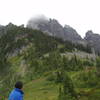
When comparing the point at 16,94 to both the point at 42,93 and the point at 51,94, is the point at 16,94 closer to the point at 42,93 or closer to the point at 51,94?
the point at 51,94

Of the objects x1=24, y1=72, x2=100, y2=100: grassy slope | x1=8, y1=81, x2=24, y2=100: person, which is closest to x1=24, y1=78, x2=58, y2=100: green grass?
x1=24, y1=72, x2=100, y2=100: grassy slope

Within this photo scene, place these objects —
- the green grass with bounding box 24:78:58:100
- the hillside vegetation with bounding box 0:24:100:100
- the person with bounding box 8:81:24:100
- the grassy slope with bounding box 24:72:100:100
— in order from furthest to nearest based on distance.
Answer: the green grass with bounding box 24:78:58:100, the hillside vegetation with bounding box 0:24:100:100, the grassy slope with bounding box 24:72:100:100, the person with bounding box 8:81:24:100

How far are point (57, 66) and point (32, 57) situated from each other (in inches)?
1192

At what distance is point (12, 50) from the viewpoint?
17950 centimetres

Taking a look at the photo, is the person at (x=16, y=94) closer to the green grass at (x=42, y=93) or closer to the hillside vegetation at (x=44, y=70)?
the hillside vegetation at (x=44, y=70)

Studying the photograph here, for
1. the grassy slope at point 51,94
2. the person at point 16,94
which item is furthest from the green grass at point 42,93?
the person at point 16,94

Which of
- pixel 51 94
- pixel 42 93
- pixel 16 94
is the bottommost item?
pixel 51 94

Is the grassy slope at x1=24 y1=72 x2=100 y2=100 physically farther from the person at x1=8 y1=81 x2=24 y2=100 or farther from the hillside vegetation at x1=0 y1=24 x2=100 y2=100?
the person at x1=8 y1=81 x2=24 y2=100

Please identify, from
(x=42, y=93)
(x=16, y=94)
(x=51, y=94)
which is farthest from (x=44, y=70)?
(x=16, y=94)

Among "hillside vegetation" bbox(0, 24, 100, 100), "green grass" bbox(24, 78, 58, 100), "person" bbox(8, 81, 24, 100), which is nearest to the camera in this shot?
"person" bbox(8, 81, 24, 100)

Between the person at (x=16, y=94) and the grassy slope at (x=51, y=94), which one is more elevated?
the person at (x=16, y=94)

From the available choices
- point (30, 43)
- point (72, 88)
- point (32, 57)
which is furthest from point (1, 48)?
point (72, 88)

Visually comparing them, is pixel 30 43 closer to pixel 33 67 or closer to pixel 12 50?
pixel 12 50

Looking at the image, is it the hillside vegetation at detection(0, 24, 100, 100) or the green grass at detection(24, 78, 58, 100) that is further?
the green grass at detection(24, 78, 58, 100)
